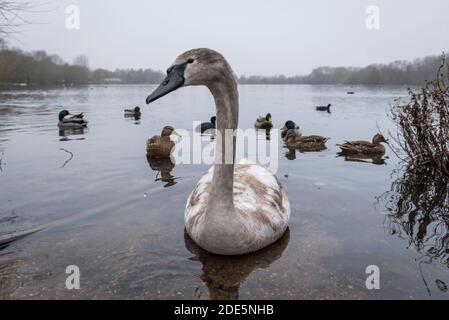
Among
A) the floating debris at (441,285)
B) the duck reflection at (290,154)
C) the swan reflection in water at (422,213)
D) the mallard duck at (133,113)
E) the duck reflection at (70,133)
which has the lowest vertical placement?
the floating debris at (441,285)

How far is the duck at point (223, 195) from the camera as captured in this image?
394cm

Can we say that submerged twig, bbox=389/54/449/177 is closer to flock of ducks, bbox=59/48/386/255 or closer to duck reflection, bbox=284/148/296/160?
duck reflection, bbox=284/148/296/160

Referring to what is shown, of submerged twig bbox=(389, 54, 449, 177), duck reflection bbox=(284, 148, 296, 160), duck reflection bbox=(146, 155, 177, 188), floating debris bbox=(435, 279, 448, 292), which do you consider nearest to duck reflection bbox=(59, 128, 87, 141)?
duck reflection bbox=(146, 155, 177, 188)

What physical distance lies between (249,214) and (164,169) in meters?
5.60

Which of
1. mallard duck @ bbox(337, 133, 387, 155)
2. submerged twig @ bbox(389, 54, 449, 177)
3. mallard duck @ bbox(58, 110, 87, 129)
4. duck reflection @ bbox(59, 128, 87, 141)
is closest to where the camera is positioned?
submerged twig @ bbox(389, 54, 449, 177)

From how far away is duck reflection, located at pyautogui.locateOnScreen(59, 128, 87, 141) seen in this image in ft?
49.4

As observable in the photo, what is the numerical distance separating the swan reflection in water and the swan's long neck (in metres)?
2.48

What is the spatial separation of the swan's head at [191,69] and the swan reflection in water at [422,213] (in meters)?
3.44

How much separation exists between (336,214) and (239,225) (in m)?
2.69

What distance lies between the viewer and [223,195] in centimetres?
426

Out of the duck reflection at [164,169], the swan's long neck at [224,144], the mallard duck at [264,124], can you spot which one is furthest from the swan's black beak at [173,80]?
the mallard duck at [264,124]

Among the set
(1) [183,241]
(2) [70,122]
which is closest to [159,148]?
(1) [183,241]

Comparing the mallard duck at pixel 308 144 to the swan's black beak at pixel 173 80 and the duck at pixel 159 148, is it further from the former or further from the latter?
the swan's black beak at pixel 173 80

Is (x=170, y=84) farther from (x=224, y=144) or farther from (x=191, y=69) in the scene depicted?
(x=224, y=144)
